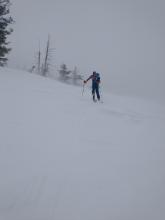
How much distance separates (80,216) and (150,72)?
104595 millimetres

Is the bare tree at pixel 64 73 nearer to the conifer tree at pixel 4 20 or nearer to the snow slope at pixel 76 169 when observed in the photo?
the conifer tree at pixel 4 20

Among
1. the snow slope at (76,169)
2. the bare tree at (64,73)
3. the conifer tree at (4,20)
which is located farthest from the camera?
the bare tree at (64,73)

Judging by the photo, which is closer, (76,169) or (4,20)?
(76,169)

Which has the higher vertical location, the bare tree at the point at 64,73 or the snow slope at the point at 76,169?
the snow slope at the point at 76,169

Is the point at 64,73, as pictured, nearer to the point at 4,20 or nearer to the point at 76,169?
the point at 4,20

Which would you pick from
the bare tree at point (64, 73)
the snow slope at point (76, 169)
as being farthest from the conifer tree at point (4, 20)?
the bare tree at point (64, 73)

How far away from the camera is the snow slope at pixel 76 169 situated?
496 cm

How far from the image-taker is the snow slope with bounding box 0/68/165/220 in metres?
4.96

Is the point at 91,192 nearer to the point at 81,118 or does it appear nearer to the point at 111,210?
the point at 111,210

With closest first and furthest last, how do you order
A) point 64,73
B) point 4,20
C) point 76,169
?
point 76,169 < point 4,20 < point 64,73

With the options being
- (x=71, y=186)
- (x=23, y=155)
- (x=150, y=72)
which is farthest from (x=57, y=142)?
(x=150, y=72)

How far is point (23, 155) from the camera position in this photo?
20.6ft

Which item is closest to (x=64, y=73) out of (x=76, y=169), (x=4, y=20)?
(x=4, y=20)

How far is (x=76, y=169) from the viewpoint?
605 centimetres
